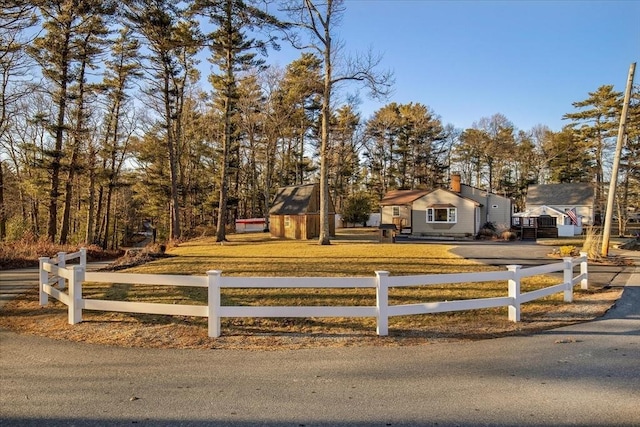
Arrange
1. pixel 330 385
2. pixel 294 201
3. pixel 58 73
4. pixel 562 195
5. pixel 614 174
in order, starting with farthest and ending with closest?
pixel 562 195 → pixel 294 201 → pixel 58 73 → pixel 614 174 → pixel 330 385

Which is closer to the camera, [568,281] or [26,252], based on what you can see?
[568,281]

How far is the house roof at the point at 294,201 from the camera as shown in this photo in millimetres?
28734

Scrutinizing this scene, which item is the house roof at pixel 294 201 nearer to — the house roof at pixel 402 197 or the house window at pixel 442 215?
the house window at pixel 442 215

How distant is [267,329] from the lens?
6531 mm

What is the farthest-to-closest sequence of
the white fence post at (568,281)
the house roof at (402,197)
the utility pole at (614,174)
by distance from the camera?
1. the house roof at (402,197)
2. the utility pole at (614,174)
3. the white fence post at (568,281)

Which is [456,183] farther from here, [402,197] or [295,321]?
[295,321]

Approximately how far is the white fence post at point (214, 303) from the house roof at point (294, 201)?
22.2 m

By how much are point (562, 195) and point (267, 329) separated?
48.3 metres

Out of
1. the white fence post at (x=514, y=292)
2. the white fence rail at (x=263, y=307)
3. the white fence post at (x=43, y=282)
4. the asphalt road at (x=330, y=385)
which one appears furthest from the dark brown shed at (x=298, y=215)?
the asphalt road at (x=330, y=385)

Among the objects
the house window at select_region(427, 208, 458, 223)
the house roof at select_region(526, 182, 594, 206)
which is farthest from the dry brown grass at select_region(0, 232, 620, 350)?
the house roof at select_region(526, 182, 594, 206)

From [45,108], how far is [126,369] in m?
32.5

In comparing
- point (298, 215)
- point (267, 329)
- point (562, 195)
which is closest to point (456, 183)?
point (298, 215)

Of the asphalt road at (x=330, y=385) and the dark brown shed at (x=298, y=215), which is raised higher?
the dark brown shed at (x=298, y=215)

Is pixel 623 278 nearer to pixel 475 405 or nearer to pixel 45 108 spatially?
pixel 475 405
